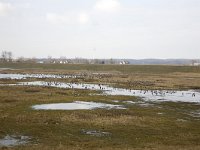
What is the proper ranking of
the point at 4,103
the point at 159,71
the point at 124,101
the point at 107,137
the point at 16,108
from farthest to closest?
the point at 159,71 < the point at 124,101 < the point at 4,103 < the point at 16,108 < the point at 107,137

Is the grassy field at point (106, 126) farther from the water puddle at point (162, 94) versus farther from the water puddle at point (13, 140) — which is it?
the water puddle at point (162, 94)

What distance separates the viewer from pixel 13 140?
23188 millimetres

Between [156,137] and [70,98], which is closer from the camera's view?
[156,137]

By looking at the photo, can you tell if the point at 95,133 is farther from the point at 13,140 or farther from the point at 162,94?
the point at 162,94

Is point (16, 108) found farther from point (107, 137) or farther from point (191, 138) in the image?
point (191, 138)

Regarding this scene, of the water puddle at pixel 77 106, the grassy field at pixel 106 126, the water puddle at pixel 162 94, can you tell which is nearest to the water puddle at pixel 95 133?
the grassy field at pixel 106 126

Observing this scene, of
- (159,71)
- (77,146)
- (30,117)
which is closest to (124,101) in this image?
(30,117)

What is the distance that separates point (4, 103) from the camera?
4028 cm

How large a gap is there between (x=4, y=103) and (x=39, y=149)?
2098 cm

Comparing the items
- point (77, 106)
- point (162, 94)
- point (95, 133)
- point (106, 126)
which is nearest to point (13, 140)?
point (95, 133)

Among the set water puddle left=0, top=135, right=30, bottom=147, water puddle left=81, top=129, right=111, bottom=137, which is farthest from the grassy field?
water puddle left=0, top=135, right=30, bottom=147

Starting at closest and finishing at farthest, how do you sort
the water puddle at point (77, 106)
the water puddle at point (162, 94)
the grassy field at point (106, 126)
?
the grassy field at point (106, 126) < the water puddle at point (77, 106) < the water puddle at point (162, 94)

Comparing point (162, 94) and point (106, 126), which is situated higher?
point (162, 94)

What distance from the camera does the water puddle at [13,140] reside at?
22.1 metres
